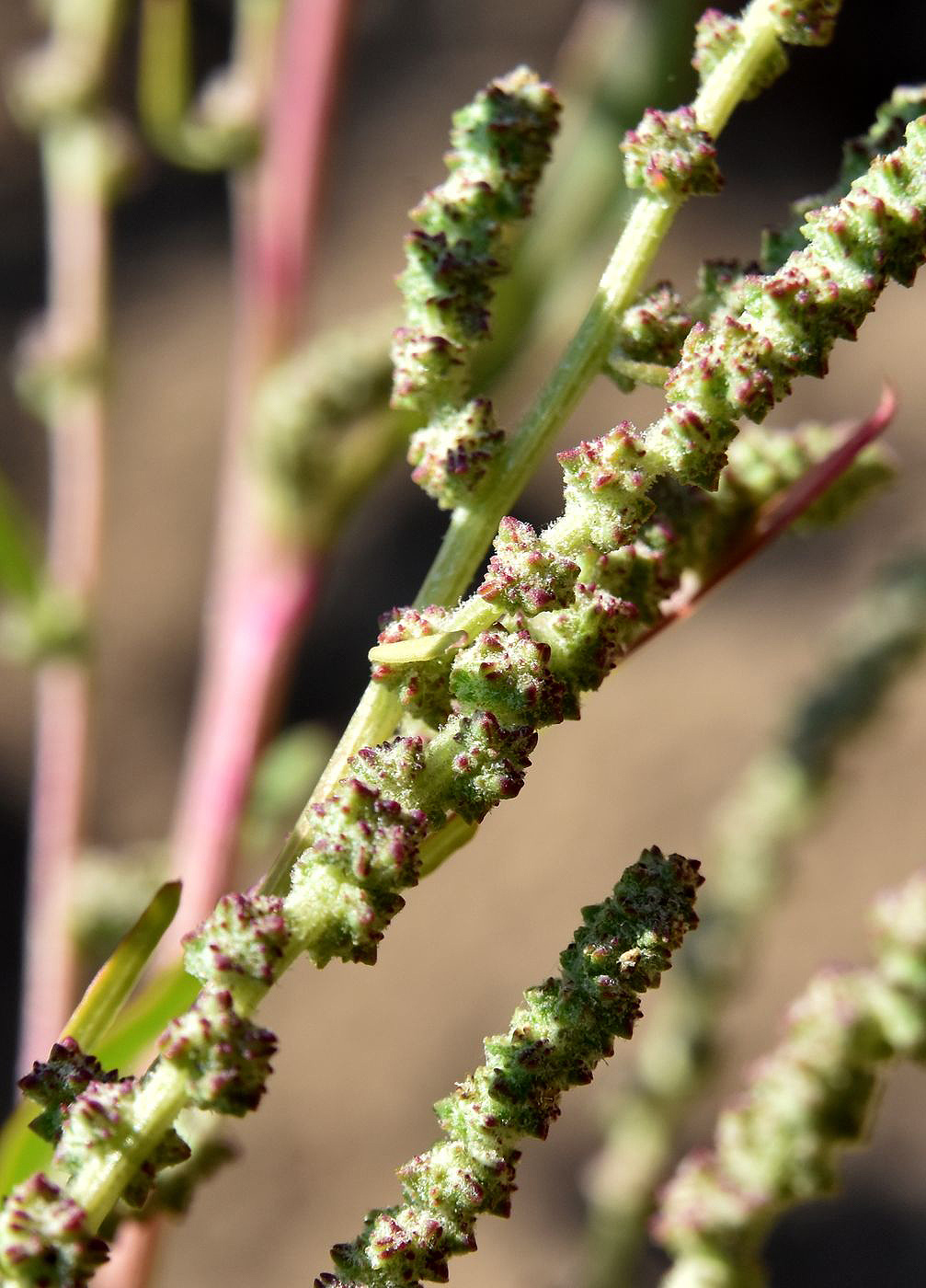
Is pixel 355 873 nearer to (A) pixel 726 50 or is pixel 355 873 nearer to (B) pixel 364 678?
(A) pixel 726 50

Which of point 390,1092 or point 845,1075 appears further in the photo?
point 390,1092

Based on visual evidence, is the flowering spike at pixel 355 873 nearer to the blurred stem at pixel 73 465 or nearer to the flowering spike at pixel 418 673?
the flowering spike at pixel 418 673

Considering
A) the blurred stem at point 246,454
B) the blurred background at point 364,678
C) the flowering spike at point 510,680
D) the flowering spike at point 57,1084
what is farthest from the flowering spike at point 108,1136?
the blurred background at point 364,678

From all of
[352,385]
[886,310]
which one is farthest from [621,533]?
[886,310]

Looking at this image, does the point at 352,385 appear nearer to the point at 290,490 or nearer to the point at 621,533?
the point at 290,490

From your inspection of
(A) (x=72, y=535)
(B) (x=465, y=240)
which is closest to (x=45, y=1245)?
(B) (x=465, y=240)

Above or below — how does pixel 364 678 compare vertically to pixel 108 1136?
above
